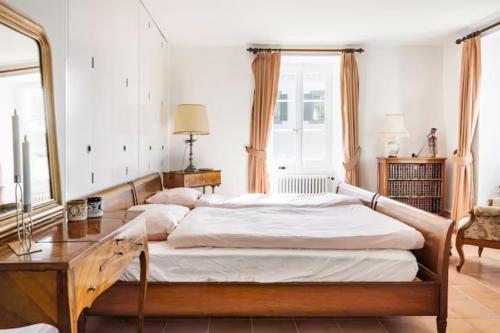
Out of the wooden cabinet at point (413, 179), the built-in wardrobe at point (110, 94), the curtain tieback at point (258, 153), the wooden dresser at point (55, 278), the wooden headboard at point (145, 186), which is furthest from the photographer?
the curtain tieback at point (258, 153)

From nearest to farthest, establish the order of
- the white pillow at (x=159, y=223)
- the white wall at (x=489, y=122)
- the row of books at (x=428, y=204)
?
the white pillow at (x=159, y=223)
the white wall at (x=489, y=122)
the row of books at (x=428, y=204)

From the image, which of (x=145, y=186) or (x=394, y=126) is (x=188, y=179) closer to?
(x=145, y=186)

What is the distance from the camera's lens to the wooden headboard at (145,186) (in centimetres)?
A: 338

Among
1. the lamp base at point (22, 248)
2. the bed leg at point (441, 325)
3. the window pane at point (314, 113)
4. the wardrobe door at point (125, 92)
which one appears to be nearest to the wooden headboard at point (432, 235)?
the bed leg at point (441, 325)

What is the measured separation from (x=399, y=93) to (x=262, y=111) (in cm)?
200

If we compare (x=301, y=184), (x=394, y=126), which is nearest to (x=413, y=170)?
(x=394, y=126)

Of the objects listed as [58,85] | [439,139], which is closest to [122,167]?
[58,85]

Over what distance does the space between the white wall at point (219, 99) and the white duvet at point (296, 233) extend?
2707 millimetres

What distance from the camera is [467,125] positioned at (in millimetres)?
4770

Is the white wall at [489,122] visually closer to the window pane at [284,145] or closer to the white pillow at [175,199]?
the window pane at [284,145]

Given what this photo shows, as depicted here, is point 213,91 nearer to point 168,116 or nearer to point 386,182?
point 168,116

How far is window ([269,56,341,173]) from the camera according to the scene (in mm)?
5734

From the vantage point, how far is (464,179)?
15.7ft

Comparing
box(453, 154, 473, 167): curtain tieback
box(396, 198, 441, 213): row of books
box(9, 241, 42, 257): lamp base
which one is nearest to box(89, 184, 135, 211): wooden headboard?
box(9, 241, 42, 257): lamp base
